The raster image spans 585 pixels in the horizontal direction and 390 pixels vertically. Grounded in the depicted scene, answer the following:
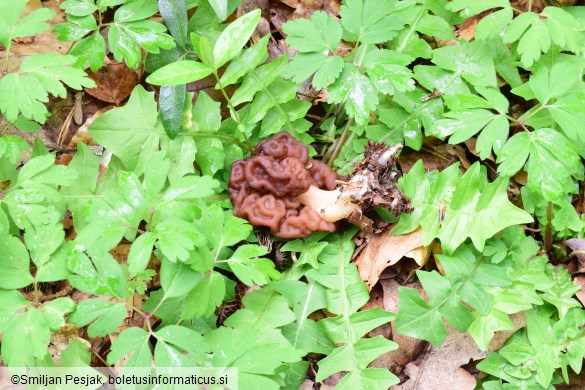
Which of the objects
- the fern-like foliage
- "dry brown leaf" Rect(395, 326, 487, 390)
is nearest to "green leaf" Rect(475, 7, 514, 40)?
the fern-like foliage

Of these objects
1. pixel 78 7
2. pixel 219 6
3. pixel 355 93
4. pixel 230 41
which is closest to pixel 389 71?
pixel 355 93

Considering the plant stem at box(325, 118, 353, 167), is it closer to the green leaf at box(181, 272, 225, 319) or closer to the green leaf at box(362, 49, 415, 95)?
the green leaf at box(362, 49, 415, 95)

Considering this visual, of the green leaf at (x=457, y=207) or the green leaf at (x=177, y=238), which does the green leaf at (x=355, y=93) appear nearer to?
the green leaf at (x=457, y=207)

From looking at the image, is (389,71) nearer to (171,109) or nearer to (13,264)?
(171,109)

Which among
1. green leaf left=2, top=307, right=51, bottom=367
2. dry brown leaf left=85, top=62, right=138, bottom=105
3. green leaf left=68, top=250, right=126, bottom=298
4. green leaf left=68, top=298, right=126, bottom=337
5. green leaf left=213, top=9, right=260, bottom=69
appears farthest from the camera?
dry brown leaf left=85, top=62, right=138, bottom=105

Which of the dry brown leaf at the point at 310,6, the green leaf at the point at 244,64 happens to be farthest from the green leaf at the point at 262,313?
the dry brown leaf at the point at 310,6

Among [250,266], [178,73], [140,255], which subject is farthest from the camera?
[178,73]
